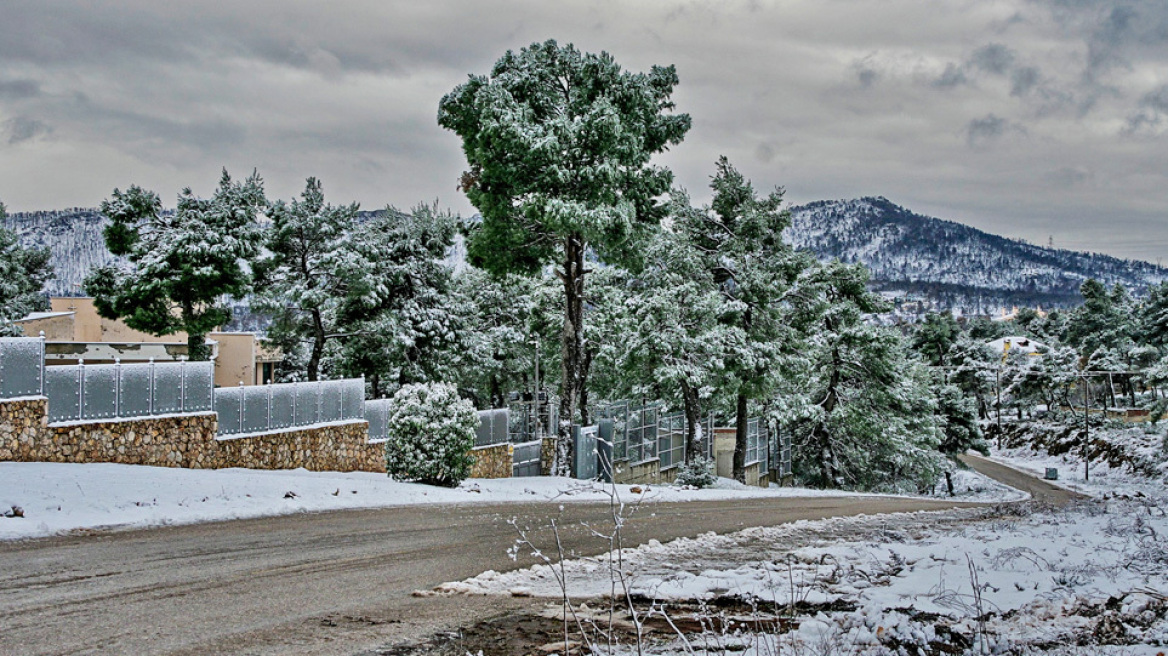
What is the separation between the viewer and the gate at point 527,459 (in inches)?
1225

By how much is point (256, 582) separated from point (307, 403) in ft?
50.1

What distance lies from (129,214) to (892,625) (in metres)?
34.3

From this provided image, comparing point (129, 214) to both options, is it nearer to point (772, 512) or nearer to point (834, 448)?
point (772, 512)

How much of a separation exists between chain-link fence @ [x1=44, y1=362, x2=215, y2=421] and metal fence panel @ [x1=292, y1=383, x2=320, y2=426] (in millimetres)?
3017

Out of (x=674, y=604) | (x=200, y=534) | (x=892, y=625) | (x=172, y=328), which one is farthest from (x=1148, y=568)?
(x=172, y=328)

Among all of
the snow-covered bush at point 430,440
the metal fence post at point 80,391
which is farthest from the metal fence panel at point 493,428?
the metal fence post at point 80,391

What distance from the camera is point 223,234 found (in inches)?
1272

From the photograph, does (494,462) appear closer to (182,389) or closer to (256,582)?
(182,389)

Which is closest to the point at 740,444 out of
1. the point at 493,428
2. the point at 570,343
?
the point at 493,428

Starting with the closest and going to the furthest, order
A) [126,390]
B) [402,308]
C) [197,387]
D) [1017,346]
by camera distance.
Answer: [126,390], [197,387], [402,308], [1017,346]

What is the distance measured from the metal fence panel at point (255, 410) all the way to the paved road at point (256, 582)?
322 inches

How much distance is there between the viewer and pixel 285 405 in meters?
21.5

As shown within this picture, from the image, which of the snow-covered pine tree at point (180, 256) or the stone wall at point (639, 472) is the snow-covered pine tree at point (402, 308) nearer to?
the snow-covered pine tree at point (180, 256)

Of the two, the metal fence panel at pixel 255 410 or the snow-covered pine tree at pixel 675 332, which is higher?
the snow-covered pine tree at pixel 675 332
